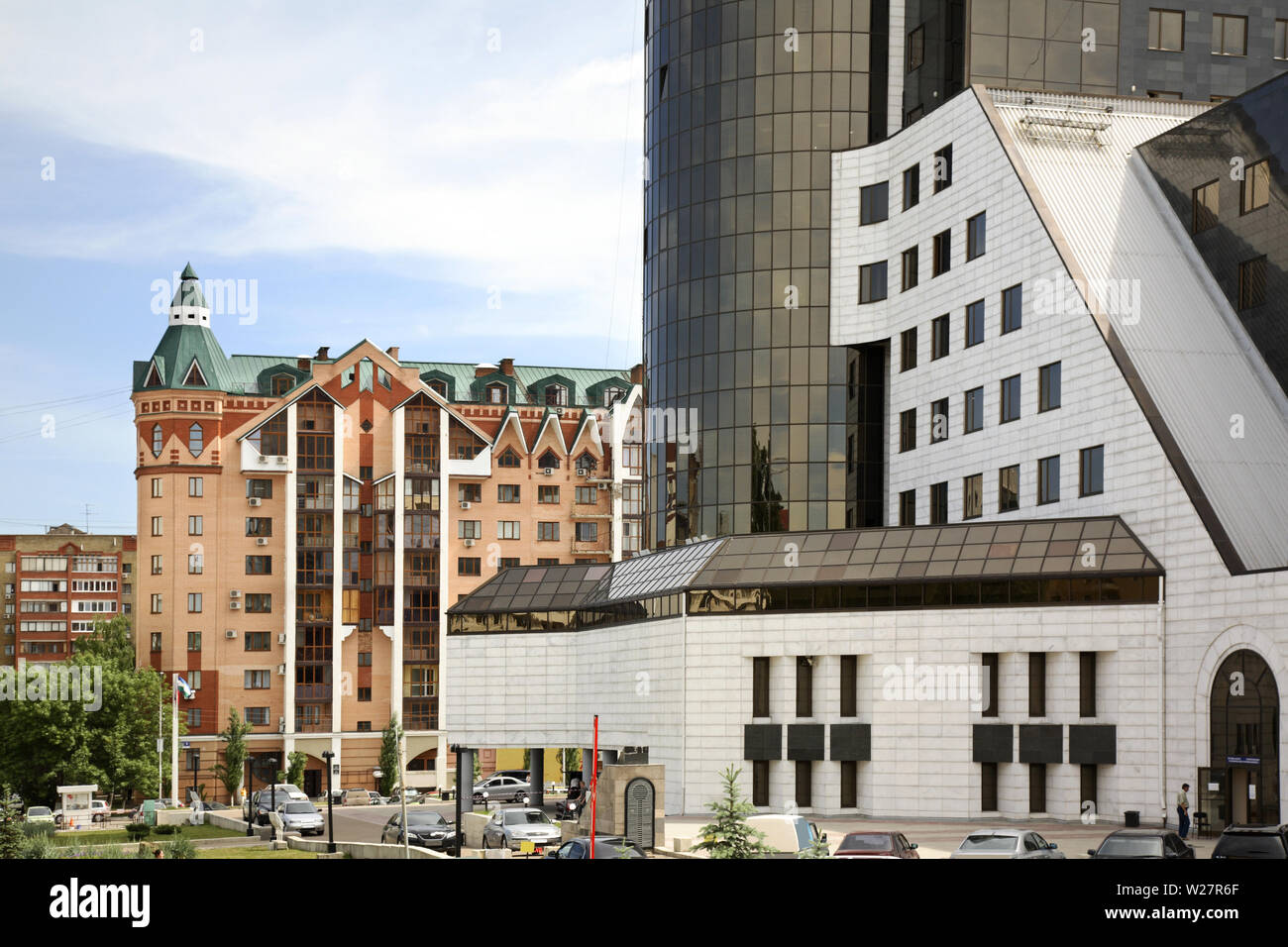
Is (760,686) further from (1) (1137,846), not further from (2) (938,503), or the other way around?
(1) (1137,846)

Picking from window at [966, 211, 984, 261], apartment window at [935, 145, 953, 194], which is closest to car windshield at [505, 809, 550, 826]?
window at [966, 211, 984, 261]

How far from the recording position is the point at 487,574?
134250mm

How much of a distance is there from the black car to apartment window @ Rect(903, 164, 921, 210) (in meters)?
46.7

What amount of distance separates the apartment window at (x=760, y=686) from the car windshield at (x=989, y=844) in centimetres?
2742

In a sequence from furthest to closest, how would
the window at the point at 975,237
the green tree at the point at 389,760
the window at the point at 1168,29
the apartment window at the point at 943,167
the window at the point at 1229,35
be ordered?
1. the green tree at the point at 389,760
2. the window at the point at 1229,35
3. the window at the point at 1168,29
4. the apartment window at the point at 943,167
5. the window at the point at 975,237

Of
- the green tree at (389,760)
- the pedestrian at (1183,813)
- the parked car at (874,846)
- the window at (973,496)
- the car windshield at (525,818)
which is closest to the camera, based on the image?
the parked car at (874,846)

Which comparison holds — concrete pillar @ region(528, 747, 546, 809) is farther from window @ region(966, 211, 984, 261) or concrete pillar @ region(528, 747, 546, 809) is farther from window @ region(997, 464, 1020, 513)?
window @ region(966, 211, 984, 261)

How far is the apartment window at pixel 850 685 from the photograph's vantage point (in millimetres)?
62750

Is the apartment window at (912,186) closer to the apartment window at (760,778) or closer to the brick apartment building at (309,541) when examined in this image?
the apartment window at (760,778)

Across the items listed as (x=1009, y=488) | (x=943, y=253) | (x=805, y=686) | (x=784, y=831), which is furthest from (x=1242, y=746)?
(x=943, y=253)

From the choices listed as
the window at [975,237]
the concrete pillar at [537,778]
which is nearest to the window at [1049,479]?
the window at [975,237]

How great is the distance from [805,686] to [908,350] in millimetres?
21339

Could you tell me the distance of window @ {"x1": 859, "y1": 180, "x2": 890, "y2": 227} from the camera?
80000mm

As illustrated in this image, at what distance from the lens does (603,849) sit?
3856 cm
